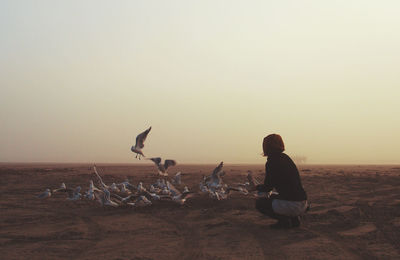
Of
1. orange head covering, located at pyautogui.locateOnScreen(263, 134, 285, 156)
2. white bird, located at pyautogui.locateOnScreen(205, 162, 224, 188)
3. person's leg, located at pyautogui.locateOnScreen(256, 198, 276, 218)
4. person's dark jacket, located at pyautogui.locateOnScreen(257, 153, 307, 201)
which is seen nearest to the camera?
person's dark jacket, located at pyautogui.locateOnScreen(257, 153, 307, 201)

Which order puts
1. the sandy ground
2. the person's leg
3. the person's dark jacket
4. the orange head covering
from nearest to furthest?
the sandy ground < the person's dark jacket < the orange head covering < the person's leg

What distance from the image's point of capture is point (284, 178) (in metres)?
6.38

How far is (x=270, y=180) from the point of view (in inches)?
257

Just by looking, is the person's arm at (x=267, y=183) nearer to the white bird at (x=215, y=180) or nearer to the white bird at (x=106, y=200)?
the white bird at (x=215, y=180)

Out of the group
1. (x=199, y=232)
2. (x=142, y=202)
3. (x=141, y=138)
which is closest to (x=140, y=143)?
(x=141, y=138)

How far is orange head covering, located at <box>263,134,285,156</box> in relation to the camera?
6.51 metres

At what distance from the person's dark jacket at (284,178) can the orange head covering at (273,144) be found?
0.08 meters

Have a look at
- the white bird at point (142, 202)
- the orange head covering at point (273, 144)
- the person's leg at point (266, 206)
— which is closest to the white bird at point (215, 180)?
the white bird at point (142, 202)

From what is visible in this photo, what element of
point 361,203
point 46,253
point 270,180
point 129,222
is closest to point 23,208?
point 129,222

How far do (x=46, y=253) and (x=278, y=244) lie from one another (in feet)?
10.2

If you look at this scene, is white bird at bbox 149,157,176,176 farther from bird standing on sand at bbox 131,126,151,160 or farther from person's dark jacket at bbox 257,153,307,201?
person's dark jacket at bbox 257,153,307,201

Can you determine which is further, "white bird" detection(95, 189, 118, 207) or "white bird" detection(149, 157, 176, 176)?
"white bird" detection(95, 189, 118, 207)

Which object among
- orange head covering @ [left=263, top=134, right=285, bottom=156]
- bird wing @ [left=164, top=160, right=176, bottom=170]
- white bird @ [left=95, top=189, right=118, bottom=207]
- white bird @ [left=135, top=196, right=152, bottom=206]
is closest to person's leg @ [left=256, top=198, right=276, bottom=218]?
orange head covering @ [left=263, top=134, right=285, bottom=156]

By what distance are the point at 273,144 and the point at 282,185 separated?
66 centimetres
